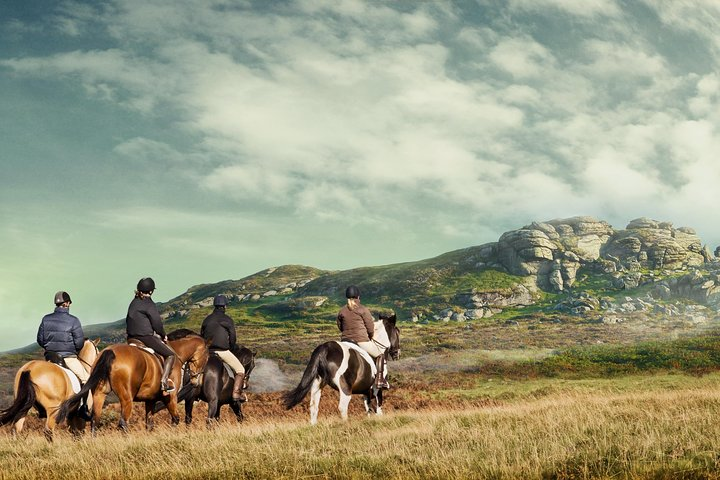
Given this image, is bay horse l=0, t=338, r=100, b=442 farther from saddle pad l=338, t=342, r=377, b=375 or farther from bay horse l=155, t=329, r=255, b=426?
saddle pad l=338, t=342, r=377, b=375

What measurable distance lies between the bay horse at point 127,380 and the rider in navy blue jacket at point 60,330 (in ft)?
7.04

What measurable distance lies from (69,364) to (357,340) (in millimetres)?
7876

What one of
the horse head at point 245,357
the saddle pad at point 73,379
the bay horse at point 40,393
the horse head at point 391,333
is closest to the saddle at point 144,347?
the saddle pad at point 73,379

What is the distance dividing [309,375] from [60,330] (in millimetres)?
6653

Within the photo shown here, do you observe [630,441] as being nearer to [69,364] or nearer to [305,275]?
[69,364]

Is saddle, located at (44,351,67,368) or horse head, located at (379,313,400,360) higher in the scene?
saddle, located at (44,351,67,368)

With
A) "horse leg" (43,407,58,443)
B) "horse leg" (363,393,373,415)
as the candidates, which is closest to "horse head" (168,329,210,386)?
"horse leg" (43,407,58,443)

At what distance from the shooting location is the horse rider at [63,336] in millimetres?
15766

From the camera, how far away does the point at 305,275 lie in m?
192

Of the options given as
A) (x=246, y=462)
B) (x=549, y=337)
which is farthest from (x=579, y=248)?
(x=246, y=462)

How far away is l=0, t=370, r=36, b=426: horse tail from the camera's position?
572 inches

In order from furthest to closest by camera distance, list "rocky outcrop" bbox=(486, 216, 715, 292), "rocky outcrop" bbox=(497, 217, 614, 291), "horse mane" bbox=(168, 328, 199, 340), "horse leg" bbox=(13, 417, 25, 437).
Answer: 1. "rocky outcrop" bbox=(486, 216, 715, 292)
2. "rocky outcrop" bbox=(497, 217, 614, 291)
3. "horse mane" bbox=(168, 328, 199, 340)
4. "horse leg" bbox=(13, 417, 25, 437)

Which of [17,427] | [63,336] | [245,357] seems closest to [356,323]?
[245,357]

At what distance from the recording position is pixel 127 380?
14.5 meters
